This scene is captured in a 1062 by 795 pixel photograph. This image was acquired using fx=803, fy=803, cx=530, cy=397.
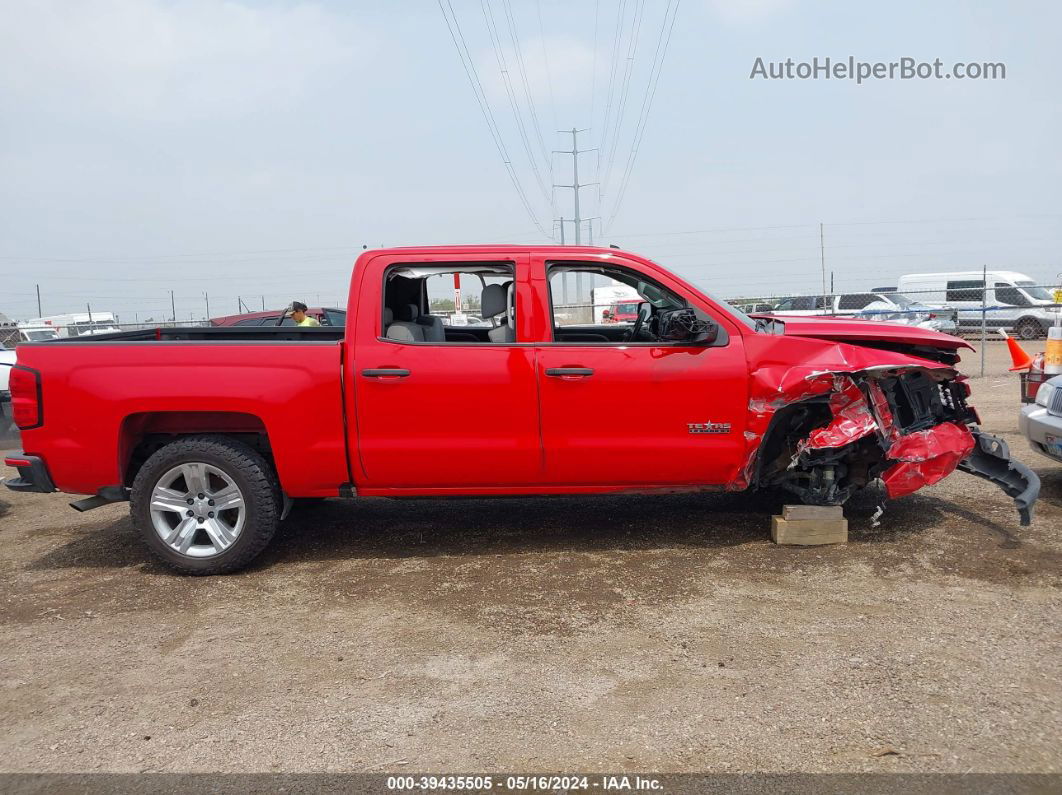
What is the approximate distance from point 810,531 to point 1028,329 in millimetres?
20810

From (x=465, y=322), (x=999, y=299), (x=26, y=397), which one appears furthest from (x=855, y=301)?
(x=26, y=397)

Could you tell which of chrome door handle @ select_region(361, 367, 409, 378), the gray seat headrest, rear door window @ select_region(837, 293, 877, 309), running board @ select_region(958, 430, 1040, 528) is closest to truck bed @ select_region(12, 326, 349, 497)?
chrome door handle @ select_region(361, 367, 409, 378)

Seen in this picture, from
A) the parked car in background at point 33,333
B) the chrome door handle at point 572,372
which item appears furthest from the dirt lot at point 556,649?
the parked car in background at point 33,333

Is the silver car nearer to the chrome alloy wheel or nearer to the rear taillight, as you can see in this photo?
the chrome alloy wheel

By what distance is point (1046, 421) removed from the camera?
19.1ft

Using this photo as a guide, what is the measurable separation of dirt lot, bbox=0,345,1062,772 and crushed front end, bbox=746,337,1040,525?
1.32ft

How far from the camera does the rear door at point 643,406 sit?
4.81 meters

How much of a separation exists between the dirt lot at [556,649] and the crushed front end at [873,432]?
1.32 ft

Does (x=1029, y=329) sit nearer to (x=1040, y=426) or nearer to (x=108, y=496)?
(x=1040, y=426)

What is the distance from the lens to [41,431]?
4844 mm

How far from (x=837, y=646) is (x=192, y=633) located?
317 cm

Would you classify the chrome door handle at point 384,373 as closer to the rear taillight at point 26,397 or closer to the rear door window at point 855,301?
the rear taillight at point 26,397

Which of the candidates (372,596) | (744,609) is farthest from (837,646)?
(372,596)

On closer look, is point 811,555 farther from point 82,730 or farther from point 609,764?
point 82,730
